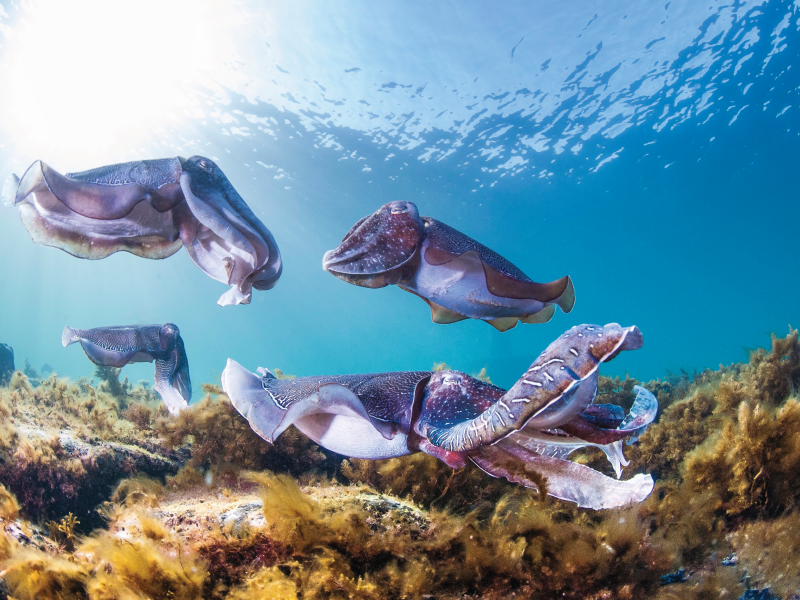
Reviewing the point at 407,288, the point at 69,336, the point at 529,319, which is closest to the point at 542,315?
the point at 529,319

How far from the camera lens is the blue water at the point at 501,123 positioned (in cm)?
2062

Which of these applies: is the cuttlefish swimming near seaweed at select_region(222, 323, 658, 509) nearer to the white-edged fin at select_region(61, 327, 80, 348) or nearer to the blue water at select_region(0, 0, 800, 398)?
the white-edged fin at select_region(61, 327, 80, 348)

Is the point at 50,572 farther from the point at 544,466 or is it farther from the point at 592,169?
the point at 592,169

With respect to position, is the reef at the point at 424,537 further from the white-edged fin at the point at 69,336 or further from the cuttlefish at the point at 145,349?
the white-edged fin at the point at 69,336

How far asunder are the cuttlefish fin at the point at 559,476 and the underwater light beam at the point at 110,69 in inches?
948

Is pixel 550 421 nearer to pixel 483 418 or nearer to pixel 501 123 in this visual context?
pixel 483 418

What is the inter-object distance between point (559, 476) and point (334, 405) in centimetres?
116

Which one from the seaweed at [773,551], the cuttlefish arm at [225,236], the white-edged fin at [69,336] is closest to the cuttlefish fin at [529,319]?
the cuttlefish arm at [225,236]

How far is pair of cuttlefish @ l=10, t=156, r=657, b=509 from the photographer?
5.42 feet

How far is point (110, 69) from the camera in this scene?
23844 mm

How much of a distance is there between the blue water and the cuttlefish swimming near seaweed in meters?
7.63

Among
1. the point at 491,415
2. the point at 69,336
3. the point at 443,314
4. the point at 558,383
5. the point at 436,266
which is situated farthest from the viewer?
the point at 69,336

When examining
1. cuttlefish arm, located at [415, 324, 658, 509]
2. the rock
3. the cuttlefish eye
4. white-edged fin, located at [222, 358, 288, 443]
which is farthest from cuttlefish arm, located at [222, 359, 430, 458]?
the rock

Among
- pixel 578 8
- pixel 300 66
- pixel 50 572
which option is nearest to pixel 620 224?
pixel 578 8
